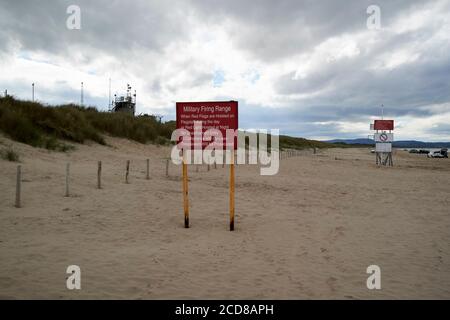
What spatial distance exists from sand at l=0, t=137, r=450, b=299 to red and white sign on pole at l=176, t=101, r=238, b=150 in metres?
1.92

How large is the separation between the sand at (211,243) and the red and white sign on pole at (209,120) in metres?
1.92

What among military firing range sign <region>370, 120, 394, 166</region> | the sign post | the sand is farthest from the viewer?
military firing range sign <region>370, 120, 394, 166</region>

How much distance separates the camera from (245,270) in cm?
545

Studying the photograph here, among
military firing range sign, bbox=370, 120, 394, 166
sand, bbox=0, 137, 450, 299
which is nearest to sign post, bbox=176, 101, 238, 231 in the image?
sand, bbox=0, 137, 450, 299

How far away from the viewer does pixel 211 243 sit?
268 inches

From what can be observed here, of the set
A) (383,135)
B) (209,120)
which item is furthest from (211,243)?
(383,135)

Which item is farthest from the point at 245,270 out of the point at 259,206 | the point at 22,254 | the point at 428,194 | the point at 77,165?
the point at 77,165

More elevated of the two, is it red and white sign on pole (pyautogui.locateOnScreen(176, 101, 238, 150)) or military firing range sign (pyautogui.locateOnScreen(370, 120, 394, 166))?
military firing range sign (pyautogui.locateOnScreen(370, 120, 394, 166))

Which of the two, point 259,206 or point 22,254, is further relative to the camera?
point 259,206

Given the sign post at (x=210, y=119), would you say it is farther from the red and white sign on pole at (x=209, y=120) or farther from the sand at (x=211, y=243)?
the sand at (x=211, y=243)

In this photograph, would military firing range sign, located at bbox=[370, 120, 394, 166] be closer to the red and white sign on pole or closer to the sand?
the sand

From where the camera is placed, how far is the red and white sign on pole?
743 cm

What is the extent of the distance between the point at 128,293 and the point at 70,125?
784 inches
